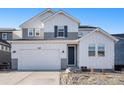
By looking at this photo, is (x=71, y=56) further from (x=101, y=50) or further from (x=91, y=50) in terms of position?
(x=101, y=50)

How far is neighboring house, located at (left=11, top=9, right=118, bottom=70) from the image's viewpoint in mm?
25344

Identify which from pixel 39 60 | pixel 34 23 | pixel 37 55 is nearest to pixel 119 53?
pixel 34 23

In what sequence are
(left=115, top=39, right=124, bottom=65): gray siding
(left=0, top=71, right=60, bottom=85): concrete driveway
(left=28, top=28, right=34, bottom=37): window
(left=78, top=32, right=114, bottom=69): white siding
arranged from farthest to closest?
(left=115, top=39, right=124, bottom=65): gray siding
(left=28, top=28, right=34, bottom=37): window
(left=78, top=32, right=114, bottom=69): white siding
(left=0, top=71, right=60, bottom=85): concrete driveway

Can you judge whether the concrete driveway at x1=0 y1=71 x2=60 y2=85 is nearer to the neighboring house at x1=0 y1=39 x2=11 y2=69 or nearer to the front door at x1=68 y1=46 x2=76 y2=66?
the front door at x1=68 y1=46 x2=76 y2=66

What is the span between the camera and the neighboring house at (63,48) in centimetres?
2534

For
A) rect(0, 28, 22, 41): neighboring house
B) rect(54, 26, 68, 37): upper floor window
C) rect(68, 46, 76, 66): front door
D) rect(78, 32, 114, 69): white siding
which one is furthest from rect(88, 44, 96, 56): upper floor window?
rect(0, 28, 22, 41): neighboring house

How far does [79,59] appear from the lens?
2539cm

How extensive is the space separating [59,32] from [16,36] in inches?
404

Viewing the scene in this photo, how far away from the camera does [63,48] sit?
25.8 meters

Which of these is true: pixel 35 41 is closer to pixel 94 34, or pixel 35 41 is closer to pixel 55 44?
pixel 55 44

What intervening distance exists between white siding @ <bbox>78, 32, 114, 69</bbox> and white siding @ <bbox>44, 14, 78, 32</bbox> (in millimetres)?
2806

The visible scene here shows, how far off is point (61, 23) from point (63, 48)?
3.21 metres

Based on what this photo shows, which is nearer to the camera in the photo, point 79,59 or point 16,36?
point 79,59
